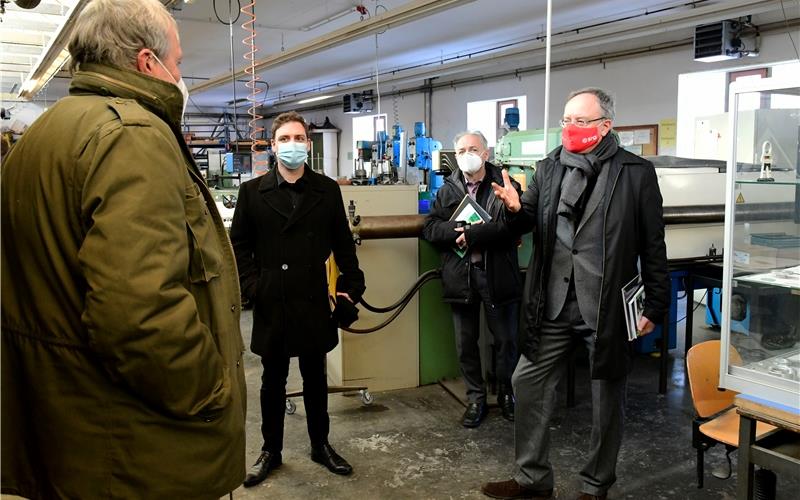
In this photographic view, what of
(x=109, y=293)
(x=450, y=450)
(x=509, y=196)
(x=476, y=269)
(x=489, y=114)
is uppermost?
(x=489, y=114)

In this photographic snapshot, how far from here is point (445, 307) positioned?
3.62 metres

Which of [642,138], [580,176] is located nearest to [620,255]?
[580,176]

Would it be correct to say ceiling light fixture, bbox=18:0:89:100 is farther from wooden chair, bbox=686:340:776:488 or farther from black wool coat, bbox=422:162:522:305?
wooden chair, bbox=686:340:776:488

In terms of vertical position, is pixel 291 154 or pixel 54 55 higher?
pixel 54 55

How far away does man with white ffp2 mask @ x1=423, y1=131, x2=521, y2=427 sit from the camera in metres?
2.98

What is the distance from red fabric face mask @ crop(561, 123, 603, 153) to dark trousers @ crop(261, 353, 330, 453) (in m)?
1.26

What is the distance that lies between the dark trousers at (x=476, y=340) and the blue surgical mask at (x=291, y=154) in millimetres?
1172

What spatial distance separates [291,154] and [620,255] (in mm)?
1246

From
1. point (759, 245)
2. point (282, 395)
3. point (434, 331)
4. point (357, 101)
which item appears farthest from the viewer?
point (357, 101)

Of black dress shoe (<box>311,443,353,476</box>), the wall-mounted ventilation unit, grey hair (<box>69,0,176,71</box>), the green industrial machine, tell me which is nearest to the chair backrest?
black dress shoe (<box>311,443,353,476</box>)

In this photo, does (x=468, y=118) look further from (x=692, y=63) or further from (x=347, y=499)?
(x=347, y=499)

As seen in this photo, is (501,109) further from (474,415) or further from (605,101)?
(605,101)

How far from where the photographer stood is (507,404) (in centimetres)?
318

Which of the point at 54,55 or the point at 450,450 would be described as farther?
the point at 54,55
